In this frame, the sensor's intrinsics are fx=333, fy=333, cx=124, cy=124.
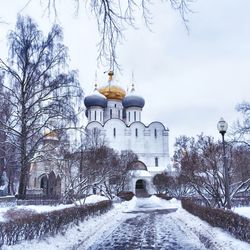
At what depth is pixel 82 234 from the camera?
11477 mm

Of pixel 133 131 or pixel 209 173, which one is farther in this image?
pixel 133 131

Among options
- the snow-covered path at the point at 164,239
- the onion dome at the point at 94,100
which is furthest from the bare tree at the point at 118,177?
the snow-covered path at the point at 164,239

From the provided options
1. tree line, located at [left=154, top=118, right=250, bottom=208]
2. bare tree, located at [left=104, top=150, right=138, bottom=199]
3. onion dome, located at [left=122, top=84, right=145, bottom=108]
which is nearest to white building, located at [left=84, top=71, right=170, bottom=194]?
onion dome, located at [left=122, top=84, right=145, bottom=108]

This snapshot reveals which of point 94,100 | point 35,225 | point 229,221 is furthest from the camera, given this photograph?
point 94,100

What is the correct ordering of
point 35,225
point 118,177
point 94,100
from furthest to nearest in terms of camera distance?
point 94,100, point 118,177, point 35,225

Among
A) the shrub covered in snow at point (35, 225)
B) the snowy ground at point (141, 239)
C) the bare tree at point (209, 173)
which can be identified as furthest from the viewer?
the bare tree at point (209, 173)

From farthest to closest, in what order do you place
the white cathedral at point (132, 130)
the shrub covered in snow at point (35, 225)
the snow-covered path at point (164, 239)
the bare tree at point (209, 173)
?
1. the white cathedral at point (132, 130)
2. the bare tree at point (209, 173)
3. the snow-covered path at point (164, 239)
4. the shrub covered in snow at point (35, 225)

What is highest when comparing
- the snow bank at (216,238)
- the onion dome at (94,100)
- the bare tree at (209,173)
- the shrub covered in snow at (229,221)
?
the onion dome at (94,100)

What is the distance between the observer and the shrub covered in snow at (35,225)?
25.1 feet

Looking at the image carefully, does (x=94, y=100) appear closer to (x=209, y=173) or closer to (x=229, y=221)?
(x=209, y=173)

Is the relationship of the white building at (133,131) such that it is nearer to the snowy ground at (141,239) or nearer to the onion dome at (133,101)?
the onion dome at (133,101)

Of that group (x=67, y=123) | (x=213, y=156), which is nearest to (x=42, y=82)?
(x=67, y=123)

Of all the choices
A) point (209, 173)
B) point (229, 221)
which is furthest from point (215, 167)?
point (229, 221)

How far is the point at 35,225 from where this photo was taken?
8719 mm
